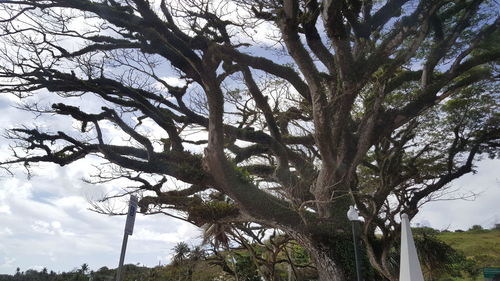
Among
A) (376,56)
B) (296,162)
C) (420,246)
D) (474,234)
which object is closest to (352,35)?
(376,56)

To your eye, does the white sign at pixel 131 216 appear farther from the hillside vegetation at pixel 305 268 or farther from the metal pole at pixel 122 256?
the hillside vegetation at pixel 305 268

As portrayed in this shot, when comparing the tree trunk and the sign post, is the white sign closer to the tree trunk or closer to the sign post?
the sign post

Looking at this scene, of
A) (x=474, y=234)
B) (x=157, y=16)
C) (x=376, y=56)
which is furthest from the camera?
(x=474, y=234)

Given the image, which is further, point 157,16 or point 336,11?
point 157,16

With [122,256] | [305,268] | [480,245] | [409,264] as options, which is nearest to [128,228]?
[122,256]

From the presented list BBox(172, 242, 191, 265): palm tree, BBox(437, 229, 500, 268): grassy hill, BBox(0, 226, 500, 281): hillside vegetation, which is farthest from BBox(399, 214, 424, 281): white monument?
BBox(437, 229, 500, 268): grassy hill

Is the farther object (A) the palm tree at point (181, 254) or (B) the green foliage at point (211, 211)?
(A) the palm tree at point (181, 254)

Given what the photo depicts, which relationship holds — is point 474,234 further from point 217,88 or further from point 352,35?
point 217,88

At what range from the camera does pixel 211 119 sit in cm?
775

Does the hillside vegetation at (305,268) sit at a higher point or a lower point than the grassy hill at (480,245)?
lower

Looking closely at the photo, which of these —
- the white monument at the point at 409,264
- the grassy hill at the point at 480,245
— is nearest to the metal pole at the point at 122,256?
the white monument at the point at 409,264

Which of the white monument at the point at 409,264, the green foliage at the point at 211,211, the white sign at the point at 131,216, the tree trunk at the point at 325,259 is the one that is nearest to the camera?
the white sign at the point at 131,216

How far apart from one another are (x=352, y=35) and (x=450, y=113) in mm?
4430

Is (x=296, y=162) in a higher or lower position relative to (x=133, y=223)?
higher
